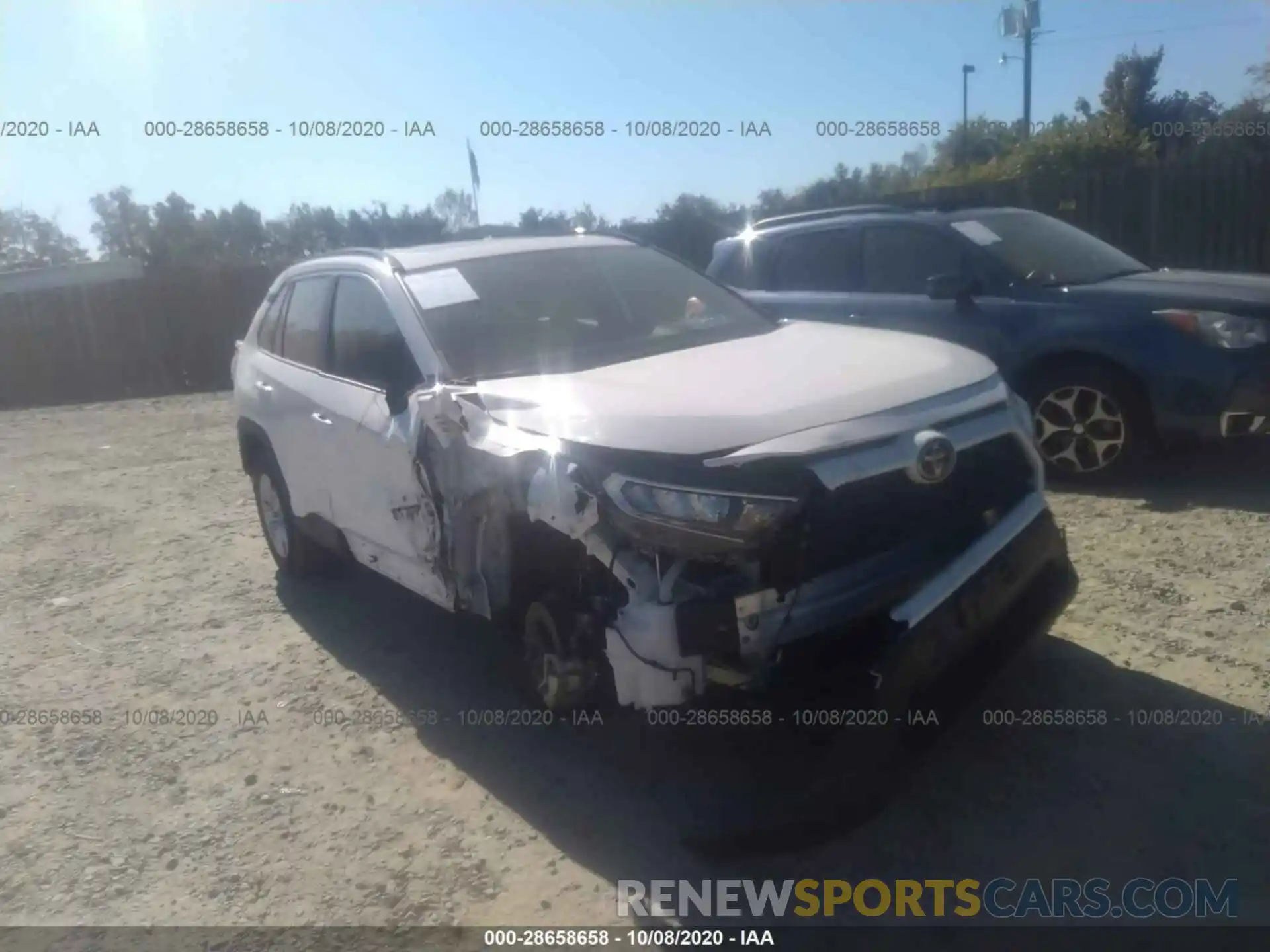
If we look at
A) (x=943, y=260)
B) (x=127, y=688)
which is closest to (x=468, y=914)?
(x=127, y=688)

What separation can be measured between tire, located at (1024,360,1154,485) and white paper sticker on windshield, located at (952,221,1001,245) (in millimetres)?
1009

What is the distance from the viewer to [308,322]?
5.27 m

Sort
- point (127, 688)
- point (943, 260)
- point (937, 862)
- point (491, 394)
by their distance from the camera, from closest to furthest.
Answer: point (937, 862), point (491, 394), point (127, 688), point (943, 260)

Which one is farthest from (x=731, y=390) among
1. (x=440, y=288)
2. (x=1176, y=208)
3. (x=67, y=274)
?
(x=67, y=274)

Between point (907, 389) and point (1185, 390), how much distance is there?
125 inches

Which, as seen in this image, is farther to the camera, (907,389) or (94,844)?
(94,844)

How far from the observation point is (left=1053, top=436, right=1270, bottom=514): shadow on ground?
557 centimetres

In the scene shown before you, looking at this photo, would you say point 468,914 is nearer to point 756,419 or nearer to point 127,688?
point 756,419

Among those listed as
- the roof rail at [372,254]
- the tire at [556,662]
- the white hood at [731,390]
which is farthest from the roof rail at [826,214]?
the tire at [556,662]

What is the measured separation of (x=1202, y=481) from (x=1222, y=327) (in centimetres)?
93

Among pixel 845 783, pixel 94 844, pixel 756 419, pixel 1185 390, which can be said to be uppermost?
pixel 756 419

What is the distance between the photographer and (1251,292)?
572cm

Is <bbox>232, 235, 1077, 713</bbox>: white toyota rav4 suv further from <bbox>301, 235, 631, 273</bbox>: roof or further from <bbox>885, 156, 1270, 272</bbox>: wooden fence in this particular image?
<bbox>885, 156, 1270, 272</bbox>: wooden fence

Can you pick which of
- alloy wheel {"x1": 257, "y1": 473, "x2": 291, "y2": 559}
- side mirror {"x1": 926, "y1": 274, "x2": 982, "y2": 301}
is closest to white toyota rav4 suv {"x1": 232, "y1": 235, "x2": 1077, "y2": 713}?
alloy wheel {"x1": 257, "y1": 473, "x2": 291, "y2": 559}
